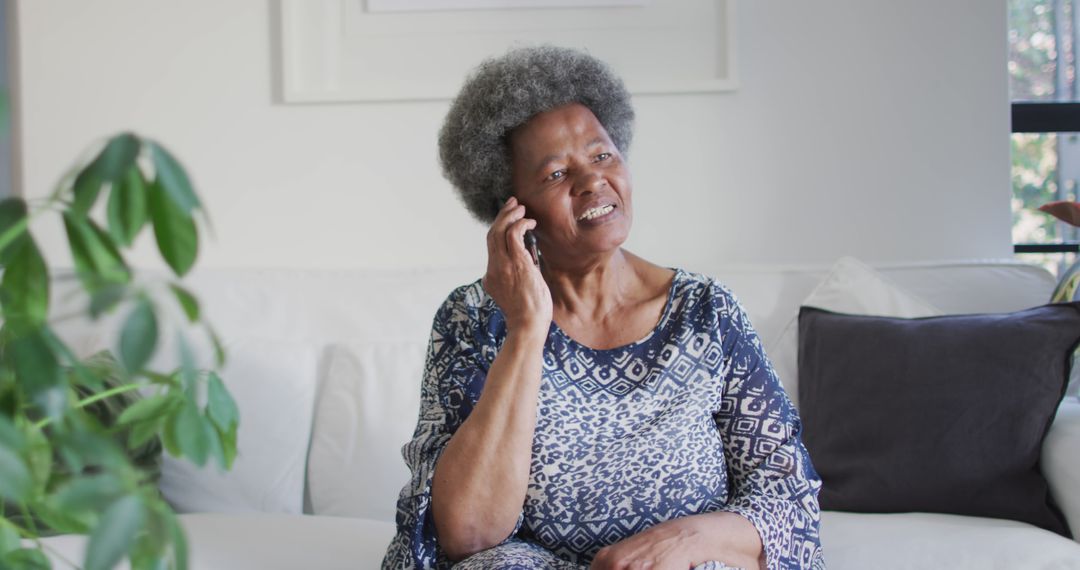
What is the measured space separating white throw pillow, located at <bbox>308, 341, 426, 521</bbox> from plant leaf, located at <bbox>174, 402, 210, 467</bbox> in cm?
177

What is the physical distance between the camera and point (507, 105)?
177 cm

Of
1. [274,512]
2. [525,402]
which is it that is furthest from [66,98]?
[525,402]

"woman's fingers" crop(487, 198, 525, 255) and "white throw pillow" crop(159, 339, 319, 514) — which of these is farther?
"white throw pillow" crop(159, 339, 319, 514)

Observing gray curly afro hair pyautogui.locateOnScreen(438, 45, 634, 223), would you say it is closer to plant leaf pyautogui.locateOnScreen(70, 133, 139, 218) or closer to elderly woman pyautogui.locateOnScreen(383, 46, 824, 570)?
elderly woman pyautogui.locateOnScreen(383, 46, 824, 570)

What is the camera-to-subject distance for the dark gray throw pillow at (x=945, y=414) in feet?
6.47

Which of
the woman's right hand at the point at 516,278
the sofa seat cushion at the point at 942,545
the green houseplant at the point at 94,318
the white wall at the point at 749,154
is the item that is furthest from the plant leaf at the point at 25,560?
the white wall at the point at 749,154

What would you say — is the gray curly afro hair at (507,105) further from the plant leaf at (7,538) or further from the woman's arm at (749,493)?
the plant leaf at (7,538)

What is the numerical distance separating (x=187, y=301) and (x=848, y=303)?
2.06 metres

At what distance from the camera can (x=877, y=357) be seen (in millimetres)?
2090

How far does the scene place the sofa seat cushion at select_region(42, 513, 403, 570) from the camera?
1.75 metres

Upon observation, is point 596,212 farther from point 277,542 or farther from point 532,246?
point 277,542

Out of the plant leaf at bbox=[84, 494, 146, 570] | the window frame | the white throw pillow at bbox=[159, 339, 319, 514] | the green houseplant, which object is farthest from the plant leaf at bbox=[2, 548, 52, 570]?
the window frame

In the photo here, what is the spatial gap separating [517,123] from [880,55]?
133 cm

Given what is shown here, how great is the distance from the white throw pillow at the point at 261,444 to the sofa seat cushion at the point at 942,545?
3.52ft
